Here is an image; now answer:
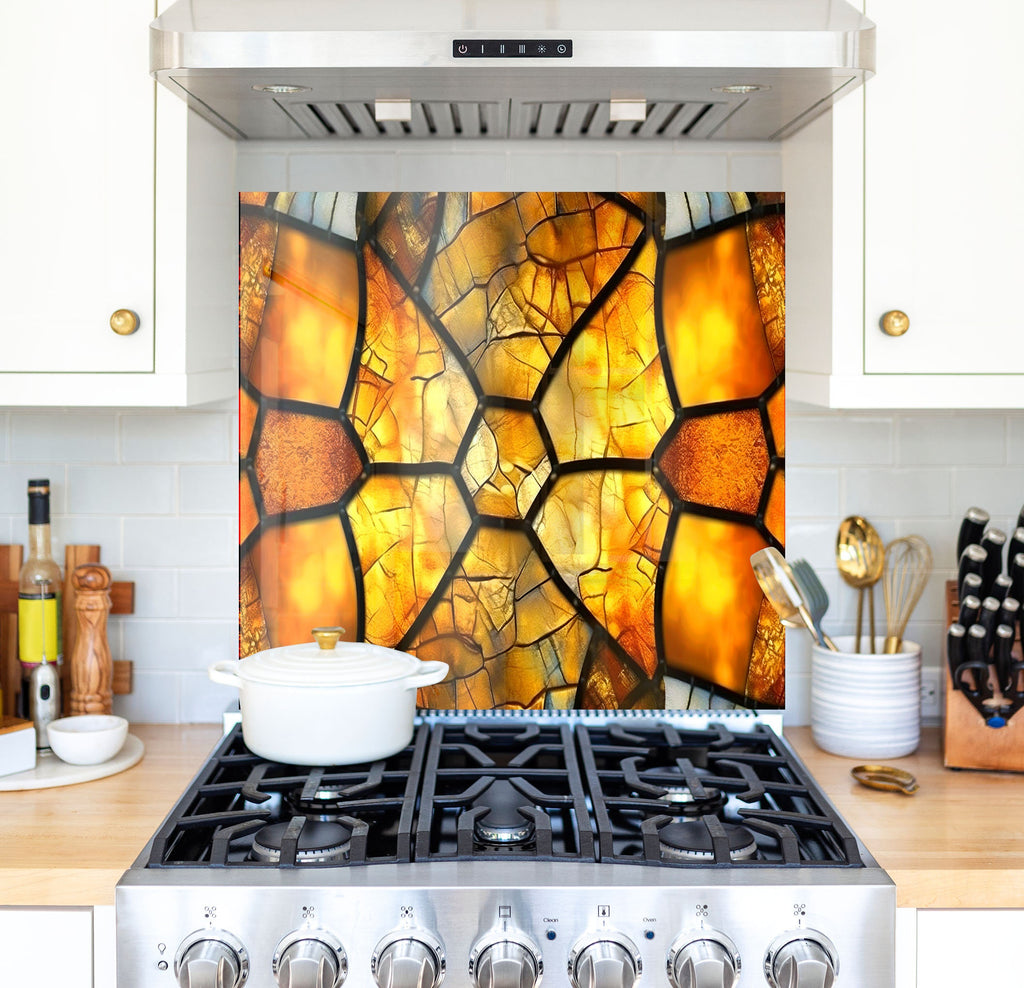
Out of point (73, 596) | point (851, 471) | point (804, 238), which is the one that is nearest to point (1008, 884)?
point (851, 471)

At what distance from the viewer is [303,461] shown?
7.28 feet

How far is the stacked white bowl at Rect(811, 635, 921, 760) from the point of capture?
6.65 ft

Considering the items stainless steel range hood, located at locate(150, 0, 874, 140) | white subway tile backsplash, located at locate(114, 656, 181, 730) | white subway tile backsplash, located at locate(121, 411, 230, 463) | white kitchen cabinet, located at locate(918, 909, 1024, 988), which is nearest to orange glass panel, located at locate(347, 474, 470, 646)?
white subway tile backsplash, located at locate(121, 411, 230, 463)

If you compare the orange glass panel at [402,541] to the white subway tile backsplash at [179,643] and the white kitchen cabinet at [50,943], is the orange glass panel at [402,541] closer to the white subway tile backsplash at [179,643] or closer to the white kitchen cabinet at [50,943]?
the white subway tile backsplash at [179,643]

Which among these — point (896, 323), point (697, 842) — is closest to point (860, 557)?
point (896, 323)

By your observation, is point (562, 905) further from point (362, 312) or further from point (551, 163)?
point (551, 163)

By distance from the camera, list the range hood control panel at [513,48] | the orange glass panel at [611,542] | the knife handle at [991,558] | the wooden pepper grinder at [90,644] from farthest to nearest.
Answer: the orange glass panel at [611,542], the wooden pepper grinder at [90,644], the knife handle at [991,558], the range hood control panel at [513,48]

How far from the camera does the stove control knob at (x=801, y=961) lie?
4.94 ft

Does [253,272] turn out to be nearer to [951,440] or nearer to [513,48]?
[513,48]

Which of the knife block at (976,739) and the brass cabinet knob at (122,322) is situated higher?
the brass cabinet knob at (122,322)

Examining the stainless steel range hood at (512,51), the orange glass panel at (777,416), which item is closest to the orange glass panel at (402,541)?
the orange glass panel at (777,416)

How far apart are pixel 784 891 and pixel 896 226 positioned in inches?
38.6

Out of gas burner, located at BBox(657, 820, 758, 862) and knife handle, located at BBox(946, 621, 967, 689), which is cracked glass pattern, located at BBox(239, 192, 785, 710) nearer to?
knife handle, located at BBox(946, 621, 967, 689)

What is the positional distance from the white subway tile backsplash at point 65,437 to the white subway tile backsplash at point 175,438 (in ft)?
0.10
